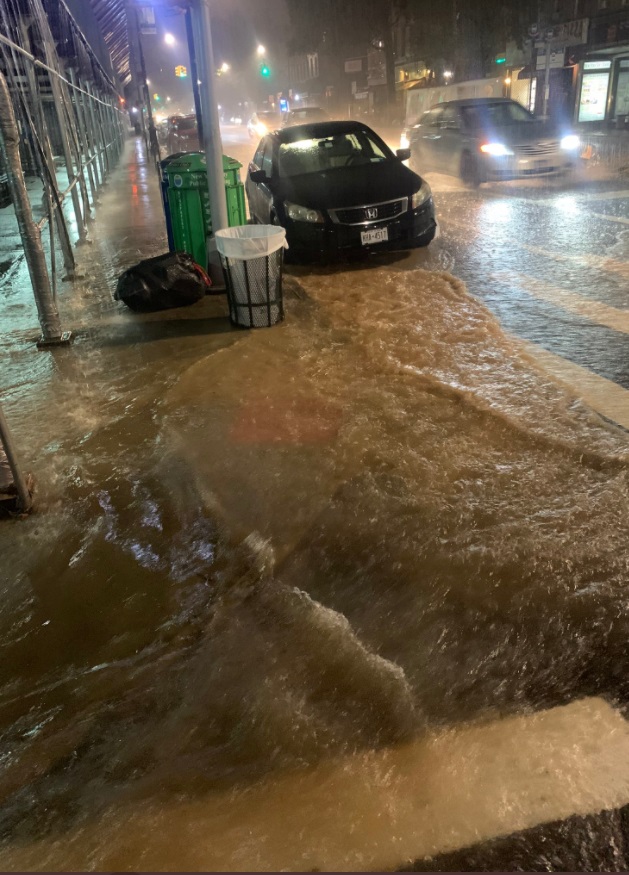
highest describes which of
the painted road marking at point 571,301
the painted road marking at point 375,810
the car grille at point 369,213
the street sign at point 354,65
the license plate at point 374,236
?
the street sign at point 354,65

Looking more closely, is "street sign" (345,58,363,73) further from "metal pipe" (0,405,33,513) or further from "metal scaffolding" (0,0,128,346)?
"metal pipe" (0,405,33,513)

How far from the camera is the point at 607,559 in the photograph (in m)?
2.87

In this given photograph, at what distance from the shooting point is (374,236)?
7559 millimetres

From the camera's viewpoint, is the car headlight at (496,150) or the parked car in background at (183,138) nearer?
the car headlight at (496,150)

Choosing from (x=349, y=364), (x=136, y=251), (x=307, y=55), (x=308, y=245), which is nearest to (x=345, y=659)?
(x=349, y=364)

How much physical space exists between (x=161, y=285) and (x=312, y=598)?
460 cm

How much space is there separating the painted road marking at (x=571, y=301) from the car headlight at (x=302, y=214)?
2.14m

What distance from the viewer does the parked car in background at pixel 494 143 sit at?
12.2 m

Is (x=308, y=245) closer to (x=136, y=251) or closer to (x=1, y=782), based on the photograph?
(x=136, y=251)

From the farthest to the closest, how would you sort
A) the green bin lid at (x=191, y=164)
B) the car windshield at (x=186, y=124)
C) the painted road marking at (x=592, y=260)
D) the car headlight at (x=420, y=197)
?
the car windshield at (x=186, y=124)
the car headlight at (x=420, y=197)
the painted road marking at (x=592, y=260)
the green bin lid at (x=191, y=164)

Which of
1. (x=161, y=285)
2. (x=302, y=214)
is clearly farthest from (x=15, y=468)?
(x=302, y=214)

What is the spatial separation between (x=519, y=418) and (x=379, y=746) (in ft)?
8.33

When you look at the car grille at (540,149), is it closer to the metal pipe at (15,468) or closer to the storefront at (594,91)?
the metal pipe at (15,468)

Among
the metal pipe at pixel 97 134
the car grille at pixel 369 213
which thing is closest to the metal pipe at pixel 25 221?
the car grille at pixel 369 213
